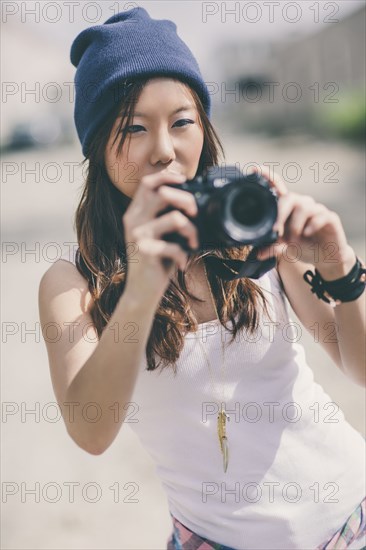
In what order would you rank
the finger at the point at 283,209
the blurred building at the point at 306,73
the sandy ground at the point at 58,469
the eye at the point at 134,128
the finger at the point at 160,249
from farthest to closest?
the blurred building at the point at 306,73
the sandy ground at the point at 58,469
the eye at the point at 134,128
the finger at the point at 283,209
the finger at the point at 160,249

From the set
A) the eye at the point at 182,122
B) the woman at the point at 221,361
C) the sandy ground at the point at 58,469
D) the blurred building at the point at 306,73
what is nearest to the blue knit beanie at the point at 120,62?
the woman at the point at 221,361

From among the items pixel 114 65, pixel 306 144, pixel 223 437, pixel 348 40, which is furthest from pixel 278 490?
pixel 348 40

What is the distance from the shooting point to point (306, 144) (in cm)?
2150

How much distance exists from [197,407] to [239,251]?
1.37 ft

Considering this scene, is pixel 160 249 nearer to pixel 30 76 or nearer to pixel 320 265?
pixel 320 265

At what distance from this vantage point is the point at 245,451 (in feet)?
4.83

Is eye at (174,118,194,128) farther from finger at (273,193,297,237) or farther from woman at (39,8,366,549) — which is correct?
finger at (273,193,297,237)

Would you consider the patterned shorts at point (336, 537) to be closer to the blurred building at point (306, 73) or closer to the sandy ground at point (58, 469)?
the sandy ground at point (58, 469)

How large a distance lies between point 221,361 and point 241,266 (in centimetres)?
21

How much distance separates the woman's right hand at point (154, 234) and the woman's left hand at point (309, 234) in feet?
0.60

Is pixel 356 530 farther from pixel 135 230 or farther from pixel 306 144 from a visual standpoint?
pixel 306 144

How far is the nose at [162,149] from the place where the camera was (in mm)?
1505

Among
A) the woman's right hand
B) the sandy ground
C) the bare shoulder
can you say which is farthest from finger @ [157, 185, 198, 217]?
the sandy ground

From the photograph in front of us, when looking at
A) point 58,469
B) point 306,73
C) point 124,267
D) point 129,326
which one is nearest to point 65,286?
point 124,267
